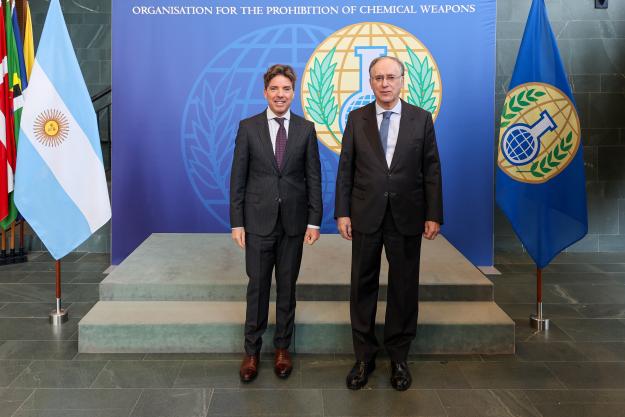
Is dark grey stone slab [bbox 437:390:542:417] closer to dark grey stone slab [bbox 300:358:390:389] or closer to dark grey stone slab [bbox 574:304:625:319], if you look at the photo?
dark grey stone slab [bbox 300:358:390:389]

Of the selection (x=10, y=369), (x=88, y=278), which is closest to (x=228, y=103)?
(x=88, y=278)

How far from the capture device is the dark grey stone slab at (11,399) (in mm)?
2551

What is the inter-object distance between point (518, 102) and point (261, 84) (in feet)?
7.53

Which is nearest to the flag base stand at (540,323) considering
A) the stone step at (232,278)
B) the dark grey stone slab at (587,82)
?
the stone step at (232,278)

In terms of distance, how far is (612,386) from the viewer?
284 cm

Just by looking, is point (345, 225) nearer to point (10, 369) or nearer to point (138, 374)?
point (138, 374)

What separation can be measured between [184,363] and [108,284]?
886 millimetres

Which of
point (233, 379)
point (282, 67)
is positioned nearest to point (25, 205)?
point (233, 379)

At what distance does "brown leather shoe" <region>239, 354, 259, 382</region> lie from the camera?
2842 mm

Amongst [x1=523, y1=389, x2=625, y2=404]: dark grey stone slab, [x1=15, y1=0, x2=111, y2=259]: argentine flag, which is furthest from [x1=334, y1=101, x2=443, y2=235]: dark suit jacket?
[x1=15, y1=0, x2=111, y2=259]: argentine flag

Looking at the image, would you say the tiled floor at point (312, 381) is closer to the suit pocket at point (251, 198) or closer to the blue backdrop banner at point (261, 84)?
the suit pocket at point (251, 198)

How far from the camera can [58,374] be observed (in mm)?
2961

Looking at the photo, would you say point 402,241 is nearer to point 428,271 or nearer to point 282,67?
point 282,67

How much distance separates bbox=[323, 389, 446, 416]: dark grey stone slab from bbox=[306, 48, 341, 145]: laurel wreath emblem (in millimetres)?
2862
